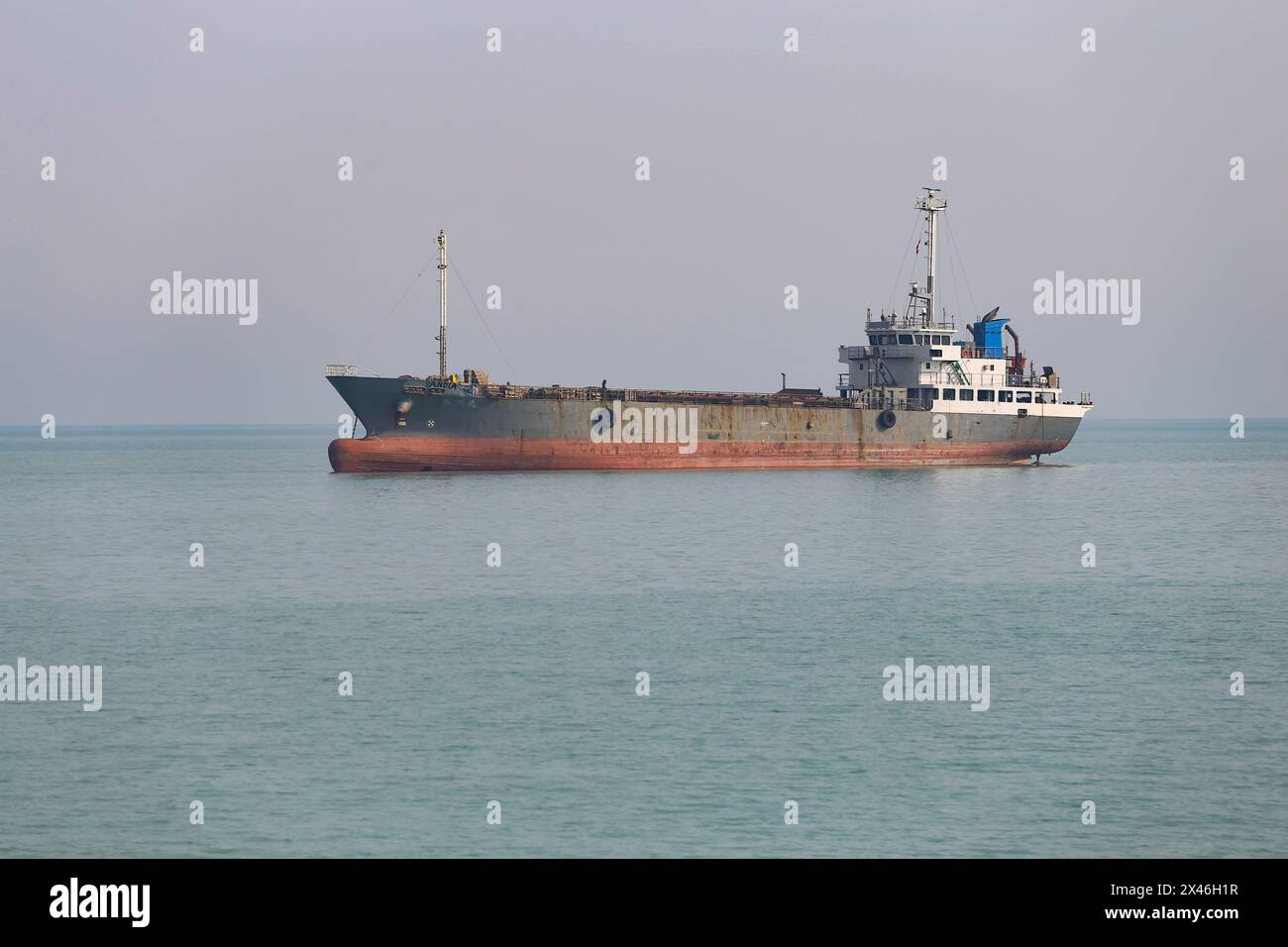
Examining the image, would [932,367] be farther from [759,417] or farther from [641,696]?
[641,696]

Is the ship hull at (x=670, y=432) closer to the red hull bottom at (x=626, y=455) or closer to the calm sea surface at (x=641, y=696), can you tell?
the red hull bottom at (x=626, y=455)

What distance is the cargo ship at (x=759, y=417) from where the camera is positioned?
72.0 metres

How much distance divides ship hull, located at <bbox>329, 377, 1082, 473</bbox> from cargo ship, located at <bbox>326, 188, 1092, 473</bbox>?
0.08 meters

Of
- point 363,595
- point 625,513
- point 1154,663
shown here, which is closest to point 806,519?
point 625,513

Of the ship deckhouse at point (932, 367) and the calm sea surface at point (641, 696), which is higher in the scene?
the ship deckhouse at point (932, 367)

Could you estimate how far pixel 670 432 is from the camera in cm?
7788

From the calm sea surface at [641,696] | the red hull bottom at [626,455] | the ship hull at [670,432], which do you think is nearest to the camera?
the calm sea surface at [641,696]

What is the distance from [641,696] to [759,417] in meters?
53.1

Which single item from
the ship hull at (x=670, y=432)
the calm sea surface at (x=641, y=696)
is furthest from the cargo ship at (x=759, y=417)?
the calm sea surface at (x=641, y=696)

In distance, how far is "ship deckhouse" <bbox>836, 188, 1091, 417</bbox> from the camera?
8300 cm

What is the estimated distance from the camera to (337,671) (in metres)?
29.3

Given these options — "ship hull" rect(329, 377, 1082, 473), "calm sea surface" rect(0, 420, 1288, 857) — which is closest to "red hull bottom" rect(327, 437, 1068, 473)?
"ship hull" rect(329, 377, 1082, 473)

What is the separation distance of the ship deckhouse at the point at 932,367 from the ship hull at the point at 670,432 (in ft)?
3.57
